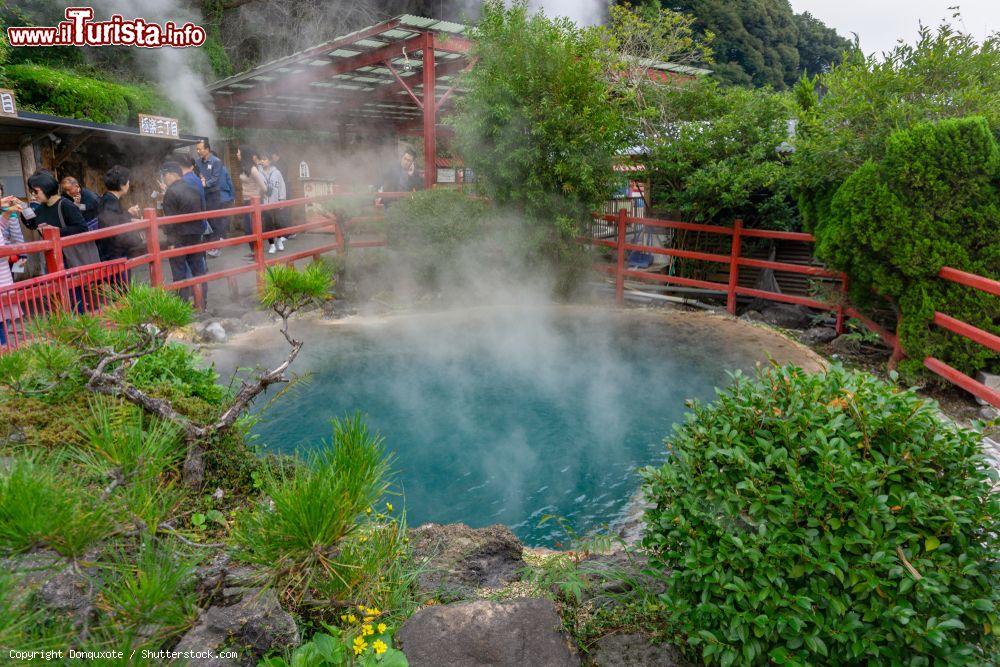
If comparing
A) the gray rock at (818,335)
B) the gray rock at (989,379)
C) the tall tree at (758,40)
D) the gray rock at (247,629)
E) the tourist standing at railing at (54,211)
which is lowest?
the gray rock at (818,335)

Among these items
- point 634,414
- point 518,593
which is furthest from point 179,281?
point 518,593

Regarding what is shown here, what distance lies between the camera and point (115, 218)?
27.6 ft

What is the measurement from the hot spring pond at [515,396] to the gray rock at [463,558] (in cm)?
80

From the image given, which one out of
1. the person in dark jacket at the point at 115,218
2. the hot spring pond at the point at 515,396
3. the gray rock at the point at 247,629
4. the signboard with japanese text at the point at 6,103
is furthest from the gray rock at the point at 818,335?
the signboard with japanese text at the point at 6,103

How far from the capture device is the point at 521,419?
6477 mm

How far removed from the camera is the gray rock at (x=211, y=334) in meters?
8.40

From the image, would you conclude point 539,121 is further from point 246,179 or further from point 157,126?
point 246,179

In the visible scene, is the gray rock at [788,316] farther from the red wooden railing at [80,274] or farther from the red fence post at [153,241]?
the red fence post at [153,241]

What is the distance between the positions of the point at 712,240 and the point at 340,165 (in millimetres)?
13783

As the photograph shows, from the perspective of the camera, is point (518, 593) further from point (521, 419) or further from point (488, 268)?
point (488, 268)

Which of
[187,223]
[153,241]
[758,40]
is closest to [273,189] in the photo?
[187,223]

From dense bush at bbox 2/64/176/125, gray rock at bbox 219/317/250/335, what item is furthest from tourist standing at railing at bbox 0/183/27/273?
dense bush at bbox 2/64/176/125

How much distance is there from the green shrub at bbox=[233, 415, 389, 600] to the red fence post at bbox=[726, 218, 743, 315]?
832cm

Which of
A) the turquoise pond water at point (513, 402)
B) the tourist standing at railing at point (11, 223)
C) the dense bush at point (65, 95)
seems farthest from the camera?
the dense bush at point (65, 95)
